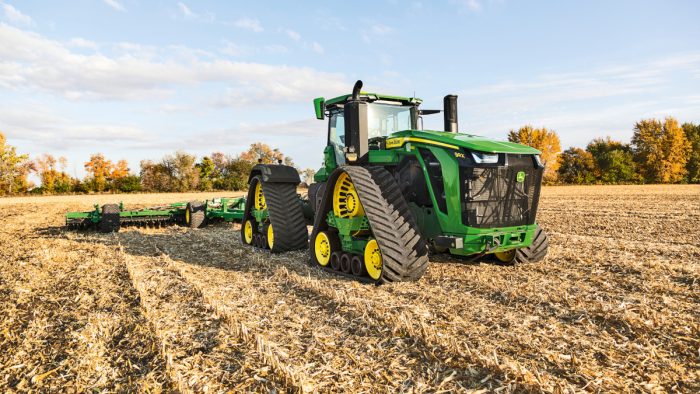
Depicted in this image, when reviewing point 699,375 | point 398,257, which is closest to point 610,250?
point 398,257

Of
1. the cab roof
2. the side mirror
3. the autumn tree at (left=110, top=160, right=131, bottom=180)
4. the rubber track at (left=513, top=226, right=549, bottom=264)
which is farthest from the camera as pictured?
the autumn tree at (left=110, top=160, right=131, bottom=180)

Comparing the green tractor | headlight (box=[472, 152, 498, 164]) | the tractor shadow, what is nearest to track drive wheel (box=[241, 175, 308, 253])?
the tractor shadow

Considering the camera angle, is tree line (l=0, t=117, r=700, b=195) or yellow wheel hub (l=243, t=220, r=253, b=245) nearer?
yellow wheel hub (l=243, t=220, r=253, b=245)

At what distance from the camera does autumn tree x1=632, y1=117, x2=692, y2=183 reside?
5434cm

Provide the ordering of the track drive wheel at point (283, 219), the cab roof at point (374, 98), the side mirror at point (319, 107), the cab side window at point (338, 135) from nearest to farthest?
the cab roof at point (374, 98)
the side mirror at point (319, 107)
the cab side window at point (338, 135)
the track drive wheel at point (283, 219)

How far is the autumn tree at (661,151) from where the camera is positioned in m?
54.3

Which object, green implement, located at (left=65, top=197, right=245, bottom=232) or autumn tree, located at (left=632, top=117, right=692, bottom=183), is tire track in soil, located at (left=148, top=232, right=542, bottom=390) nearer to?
green implement, located at (left=65, top=197, right=245, bottom=232)

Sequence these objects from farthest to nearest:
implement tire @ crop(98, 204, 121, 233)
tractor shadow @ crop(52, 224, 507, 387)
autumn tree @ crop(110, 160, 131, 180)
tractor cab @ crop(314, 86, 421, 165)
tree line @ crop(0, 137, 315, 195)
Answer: autumn tree @ crop(110, 160, 131, 180) < tree line @ crop(0, 137, 315, 195) < implement tire @ crop(98, 204, 121, 233) < tractor cab @ crop(314, 86, 421, 165) < tractor shadow @ crop(52, 224, 507, 387)

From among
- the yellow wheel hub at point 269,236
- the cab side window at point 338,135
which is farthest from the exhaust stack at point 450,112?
the yellow wheel hub at point 269,236

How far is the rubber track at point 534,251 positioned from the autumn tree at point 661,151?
55.9 meters

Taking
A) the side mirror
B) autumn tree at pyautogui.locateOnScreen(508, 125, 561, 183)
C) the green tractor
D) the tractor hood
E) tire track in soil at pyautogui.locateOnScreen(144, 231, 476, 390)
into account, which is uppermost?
autumn tree at pyautogui.locateOnScreen(508, 125, 561, 183)

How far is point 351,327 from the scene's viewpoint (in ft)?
15.3

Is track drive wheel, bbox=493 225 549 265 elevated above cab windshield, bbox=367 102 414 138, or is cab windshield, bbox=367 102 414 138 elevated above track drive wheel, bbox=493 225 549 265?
cab windshield, bbox=367 102 414 138

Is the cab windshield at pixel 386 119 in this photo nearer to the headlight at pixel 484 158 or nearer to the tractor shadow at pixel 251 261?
the headlight at pixel 484 158
